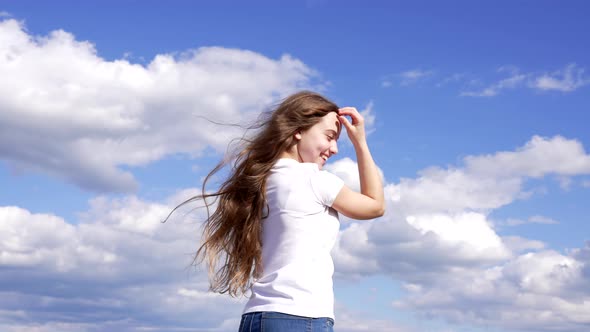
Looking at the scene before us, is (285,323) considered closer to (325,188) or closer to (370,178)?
(325,188)

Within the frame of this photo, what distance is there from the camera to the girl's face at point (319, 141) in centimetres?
606

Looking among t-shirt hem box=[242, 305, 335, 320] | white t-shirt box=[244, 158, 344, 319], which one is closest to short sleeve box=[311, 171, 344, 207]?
white t-shirt box=[244, 158, 344, 319]

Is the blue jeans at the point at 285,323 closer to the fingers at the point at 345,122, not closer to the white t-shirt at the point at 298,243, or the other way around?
the white t-shirt at the point at 298,243

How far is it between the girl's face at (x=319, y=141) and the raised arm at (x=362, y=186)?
0.12m

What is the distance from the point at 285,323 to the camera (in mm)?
5320

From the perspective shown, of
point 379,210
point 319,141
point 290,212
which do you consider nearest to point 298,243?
point 290,212

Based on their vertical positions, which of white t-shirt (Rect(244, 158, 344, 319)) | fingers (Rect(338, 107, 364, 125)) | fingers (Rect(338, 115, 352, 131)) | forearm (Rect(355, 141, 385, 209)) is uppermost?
fingers (Rect(338, 107, 364, 125))

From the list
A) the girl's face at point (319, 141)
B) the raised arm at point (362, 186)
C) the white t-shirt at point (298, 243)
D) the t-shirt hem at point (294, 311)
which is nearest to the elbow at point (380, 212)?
the raised arm at point (362, 186)

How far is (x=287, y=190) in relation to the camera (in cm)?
575

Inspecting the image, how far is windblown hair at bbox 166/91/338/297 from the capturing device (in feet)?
19.9

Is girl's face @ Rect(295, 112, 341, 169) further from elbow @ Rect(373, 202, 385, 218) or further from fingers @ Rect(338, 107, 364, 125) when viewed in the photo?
elbow @ Rect(373, 202, 385, 218)

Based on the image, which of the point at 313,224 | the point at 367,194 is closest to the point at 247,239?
the point at 313,224

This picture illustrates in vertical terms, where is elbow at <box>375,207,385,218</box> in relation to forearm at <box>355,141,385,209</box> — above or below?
below

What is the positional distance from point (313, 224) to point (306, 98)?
131 centimetres
